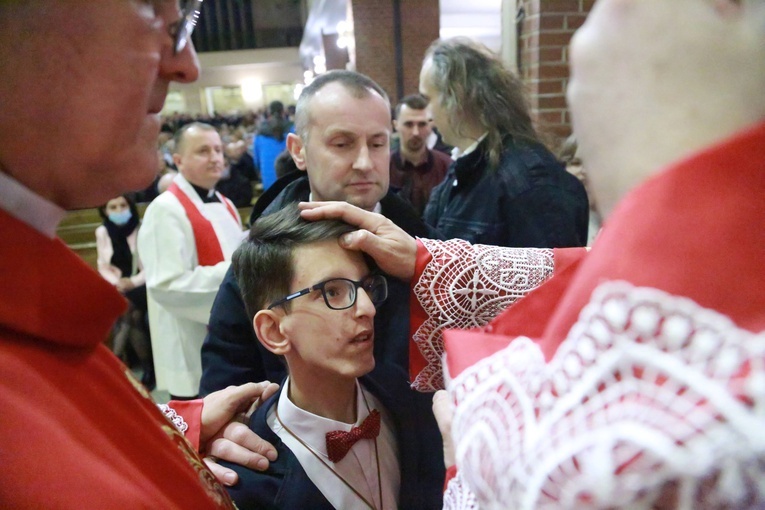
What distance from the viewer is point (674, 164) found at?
18.3 inches

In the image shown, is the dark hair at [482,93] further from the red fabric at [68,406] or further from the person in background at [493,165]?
the red fabric at [68,406]

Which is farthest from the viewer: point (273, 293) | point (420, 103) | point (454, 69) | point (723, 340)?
point (420, 103)

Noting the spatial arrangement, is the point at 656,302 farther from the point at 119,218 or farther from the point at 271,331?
the point at 119,218

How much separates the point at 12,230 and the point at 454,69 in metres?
1.95

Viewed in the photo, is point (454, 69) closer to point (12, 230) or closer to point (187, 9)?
point (187, 9)

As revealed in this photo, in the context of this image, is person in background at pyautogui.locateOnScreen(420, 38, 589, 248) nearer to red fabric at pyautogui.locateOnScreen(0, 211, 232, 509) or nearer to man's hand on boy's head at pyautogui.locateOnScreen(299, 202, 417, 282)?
man's hand on boy's head at pyautogui.locateOnScreen(299, 202, 417, 282)

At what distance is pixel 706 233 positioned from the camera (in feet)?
1.45

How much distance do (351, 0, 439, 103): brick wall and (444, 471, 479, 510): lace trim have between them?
7845 mm

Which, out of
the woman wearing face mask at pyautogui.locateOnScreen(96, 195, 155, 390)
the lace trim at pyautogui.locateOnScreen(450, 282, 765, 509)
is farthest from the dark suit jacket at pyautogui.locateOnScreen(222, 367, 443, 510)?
the woman wearing face mask at pyautogui.locateOnScreen(96, 195, 155, 390)

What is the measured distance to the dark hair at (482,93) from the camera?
2.17 metres

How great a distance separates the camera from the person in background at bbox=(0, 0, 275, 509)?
1.65 feet

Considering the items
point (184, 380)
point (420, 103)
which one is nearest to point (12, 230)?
point (184, 380)

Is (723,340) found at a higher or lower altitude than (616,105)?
lower

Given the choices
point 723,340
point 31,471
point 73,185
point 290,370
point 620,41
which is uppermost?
A: point 620,41
